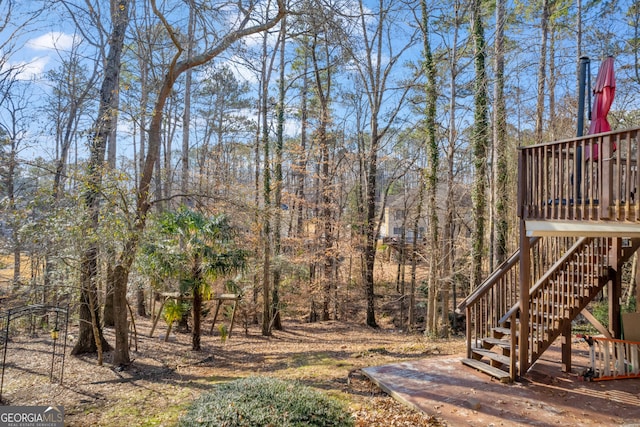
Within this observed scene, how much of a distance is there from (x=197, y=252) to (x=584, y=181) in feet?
22.3

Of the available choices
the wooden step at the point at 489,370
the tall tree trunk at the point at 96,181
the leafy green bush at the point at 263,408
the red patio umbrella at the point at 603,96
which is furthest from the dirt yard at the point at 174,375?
the red patio umbrella at the point at 603,96

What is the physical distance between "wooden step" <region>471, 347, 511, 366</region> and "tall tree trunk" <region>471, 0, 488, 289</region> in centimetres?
478

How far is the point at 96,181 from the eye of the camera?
5836 millimetres

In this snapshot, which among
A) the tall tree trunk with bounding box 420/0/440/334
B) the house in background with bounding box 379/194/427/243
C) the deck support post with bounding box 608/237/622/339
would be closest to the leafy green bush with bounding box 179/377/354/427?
the deck support post with bounding box 608/237/622/339

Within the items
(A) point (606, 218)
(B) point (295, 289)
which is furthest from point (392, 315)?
(A) point (606, 218)

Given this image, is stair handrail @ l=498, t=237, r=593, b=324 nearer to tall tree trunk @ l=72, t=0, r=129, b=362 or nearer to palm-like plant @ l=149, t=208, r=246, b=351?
palm-like plant @ l=149, t=208, r=246, b=351

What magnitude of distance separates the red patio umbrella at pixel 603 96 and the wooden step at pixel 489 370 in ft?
10.4

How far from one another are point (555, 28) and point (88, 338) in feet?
48.4

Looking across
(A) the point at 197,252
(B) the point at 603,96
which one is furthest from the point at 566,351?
Answer: (A) the point at 197,252

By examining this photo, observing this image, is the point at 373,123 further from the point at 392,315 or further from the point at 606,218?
the point at 606,218

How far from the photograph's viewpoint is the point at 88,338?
293 inches

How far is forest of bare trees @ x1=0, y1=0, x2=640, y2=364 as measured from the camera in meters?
6.15

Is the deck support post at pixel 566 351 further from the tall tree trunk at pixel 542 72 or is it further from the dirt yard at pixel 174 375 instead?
the tall tree trunk at pixel 542 72

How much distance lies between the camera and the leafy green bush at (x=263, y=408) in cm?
301
